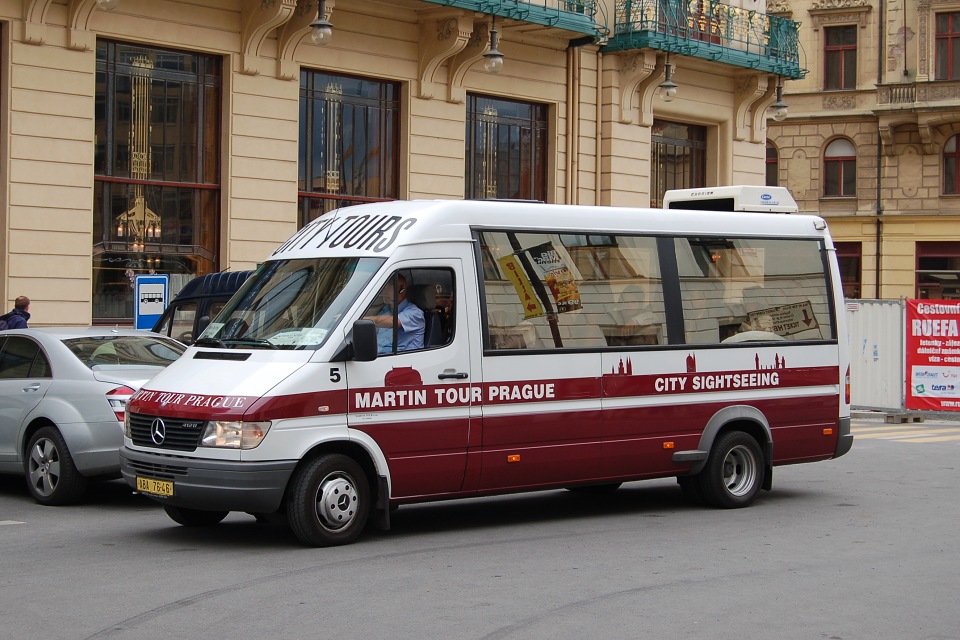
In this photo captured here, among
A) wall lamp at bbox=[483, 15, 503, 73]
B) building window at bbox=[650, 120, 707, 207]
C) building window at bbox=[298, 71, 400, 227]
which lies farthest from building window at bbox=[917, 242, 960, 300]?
building window at bbox=[298, 71, 400, 227]

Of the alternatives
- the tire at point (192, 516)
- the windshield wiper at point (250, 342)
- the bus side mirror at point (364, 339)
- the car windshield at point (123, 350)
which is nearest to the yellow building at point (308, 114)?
A: the car windshield at point (123, 350)

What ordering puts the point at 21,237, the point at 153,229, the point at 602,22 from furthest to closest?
the point at 602,22 < the point at 153,229 < the point at 21,237

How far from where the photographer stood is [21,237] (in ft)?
57.9

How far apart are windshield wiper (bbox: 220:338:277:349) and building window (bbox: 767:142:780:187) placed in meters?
39.3

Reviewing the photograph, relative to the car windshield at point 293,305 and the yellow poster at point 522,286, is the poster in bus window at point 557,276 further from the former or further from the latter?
the car windshield at point 293,305

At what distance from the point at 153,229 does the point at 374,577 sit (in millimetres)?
12208

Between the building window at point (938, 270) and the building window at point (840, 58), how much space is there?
21.1 feet

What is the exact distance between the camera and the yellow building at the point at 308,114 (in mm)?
17938

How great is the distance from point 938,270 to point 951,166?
361cm

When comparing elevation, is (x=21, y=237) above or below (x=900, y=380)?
above

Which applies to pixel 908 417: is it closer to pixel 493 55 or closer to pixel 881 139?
pixel 493 55

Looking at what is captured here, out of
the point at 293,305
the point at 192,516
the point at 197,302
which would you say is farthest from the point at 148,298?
the point at 293,305

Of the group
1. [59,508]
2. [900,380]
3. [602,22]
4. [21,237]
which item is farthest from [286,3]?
[900,380]

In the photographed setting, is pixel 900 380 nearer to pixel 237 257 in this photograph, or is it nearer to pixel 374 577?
pixel 237 257
